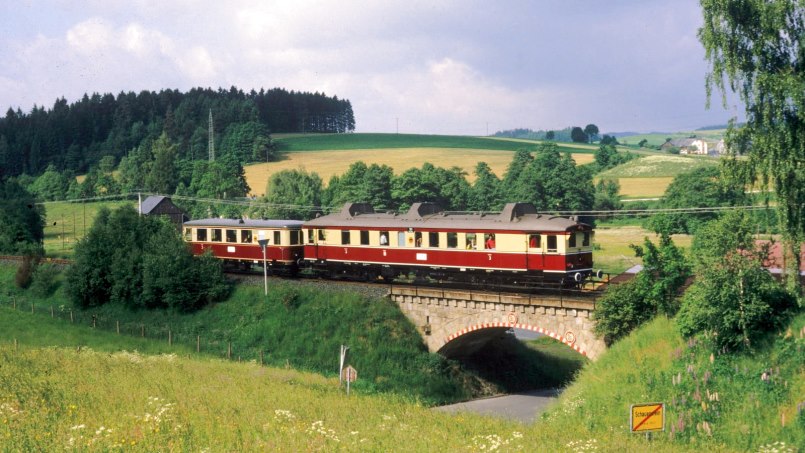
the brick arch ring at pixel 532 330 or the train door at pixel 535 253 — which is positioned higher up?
the train door at pixel 535 253

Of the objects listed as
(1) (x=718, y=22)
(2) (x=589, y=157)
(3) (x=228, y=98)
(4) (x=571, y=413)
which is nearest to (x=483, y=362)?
(4) (x=571, y=413)

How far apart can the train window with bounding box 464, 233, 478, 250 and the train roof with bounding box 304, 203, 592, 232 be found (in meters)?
0.41

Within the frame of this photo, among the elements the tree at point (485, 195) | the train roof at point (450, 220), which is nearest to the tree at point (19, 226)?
the train roof at point (450, 220)

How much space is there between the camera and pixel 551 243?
36.3 metres

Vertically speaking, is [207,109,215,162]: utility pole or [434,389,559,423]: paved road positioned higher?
[207,109,215,162]: utility pole

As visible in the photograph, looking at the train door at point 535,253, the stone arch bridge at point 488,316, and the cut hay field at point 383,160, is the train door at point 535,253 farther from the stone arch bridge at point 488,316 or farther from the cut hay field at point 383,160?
the cut hay field at point 383,160

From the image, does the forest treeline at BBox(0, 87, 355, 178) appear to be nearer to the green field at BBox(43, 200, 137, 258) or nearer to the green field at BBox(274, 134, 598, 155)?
the green field at BBox(274, 134, 598, 155)

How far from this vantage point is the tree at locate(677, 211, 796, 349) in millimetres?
25031

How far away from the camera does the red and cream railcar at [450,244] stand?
120 feet

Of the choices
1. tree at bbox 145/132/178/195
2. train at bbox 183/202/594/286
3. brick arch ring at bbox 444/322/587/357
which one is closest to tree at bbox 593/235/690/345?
brick arch ring at bbox 444/322/587/357

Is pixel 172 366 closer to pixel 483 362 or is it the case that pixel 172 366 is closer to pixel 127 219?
pixel 483 362

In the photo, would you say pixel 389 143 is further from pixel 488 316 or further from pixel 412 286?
pixel 488 316

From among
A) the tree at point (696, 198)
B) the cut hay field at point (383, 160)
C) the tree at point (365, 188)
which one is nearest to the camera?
the tree at point (696, 198)

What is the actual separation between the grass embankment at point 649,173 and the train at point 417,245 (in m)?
50.8
